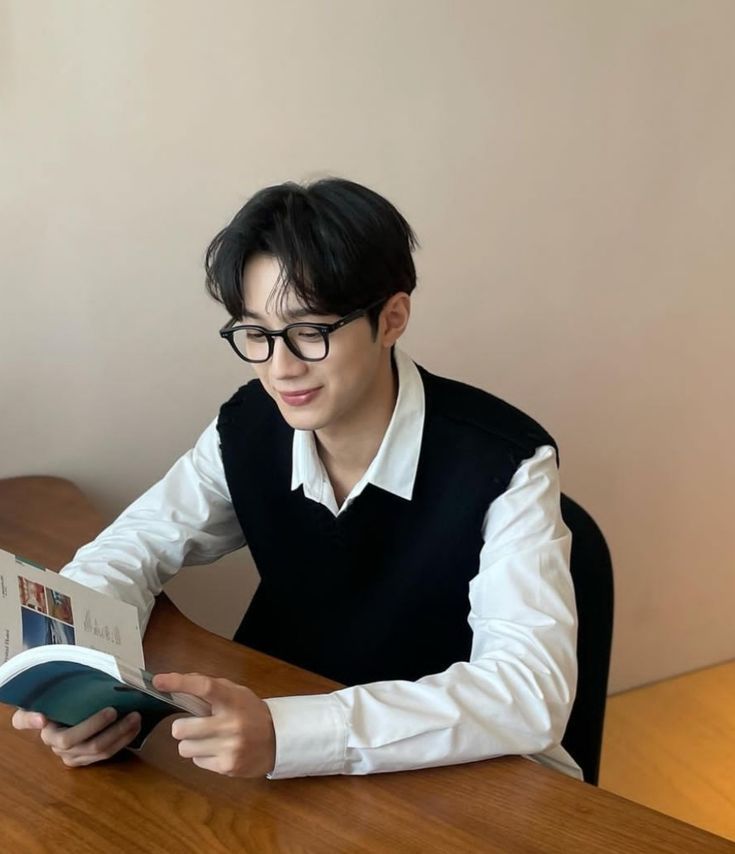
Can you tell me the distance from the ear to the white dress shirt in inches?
3.5

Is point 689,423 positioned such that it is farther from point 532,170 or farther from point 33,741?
point 33,741

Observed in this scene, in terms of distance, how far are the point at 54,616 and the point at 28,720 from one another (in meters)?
0.11

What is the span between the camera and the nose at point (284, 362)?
1.10 m

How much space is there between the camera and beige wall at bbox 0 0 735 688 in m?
1.54

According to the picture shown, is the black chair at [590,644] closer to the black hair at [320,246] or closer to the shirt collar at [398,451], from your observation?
the shirt collar at [398,451]

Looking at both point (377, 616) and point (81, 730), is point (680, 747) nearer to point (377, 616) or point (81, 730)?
point (377, 616)

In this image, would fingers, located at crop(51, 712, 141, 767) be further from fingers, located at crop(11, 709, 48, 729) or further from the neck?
the neck

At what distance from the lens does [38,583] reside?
95 cm

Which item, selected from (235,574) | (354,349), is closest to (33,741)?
(354,349)

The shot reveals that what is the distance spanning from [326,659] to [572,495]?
1.01 metres

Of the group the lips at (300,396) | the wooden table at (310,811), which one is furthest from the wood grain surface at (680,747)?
the lips at (300,396)

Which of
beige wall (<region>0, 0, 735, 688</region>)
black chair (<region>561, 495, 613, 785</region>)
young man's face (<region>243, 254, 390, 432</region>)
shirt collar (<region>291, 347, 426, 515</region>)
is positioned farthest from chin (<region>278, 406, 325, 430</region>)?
beige wall (<region>0, 0, 735, 688</region>)

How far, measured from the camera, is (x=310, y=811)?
2.97ft

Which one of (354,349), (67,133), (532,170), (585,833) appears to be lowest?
(585,833)
